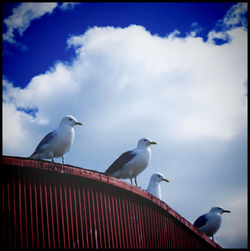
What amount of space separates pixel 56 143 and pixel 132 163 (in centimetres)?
245

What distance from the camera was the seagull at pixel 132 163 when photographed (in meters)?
10.1

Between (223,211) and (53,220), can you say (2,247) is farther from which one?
(223,211)

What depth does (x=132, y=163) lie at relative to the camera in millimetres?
10023

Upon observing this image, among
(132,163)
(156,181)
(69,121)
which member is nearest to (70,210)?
(69,121)

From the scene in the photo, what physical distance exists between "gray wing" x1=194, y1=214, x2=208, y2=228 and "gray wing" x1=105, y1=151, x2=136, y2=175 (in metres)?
5.04

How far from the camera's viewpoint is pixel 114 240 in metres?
7.45

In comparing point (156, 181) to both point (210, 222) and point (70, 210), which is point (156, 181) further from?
point (70, 210)

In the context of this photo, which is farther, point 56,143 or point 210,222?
point 210,222

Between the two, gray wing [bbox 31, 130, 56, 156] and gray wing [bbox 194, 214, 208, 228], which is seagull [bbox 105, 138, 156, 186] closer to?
gray wing [bbox 31, 130, 56, 156]

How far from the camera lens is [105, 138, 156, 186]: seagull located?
1005 cm

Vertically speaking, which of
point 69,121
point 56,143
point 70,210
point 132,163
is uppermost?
point 69,121

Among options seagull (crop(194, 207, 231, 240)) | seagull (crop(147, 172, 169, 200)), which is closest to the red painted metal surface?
seagull (crop(147, 172, 169, 200))

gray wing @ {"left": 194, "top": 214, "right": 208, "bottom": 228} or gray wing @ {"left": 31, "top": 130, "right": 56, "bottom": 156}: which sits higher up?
gray wing @ {"left": 31, "top": 130, "right": 56, "bottom": 156}

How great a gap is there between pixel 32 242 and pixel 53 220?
57 centimetres
